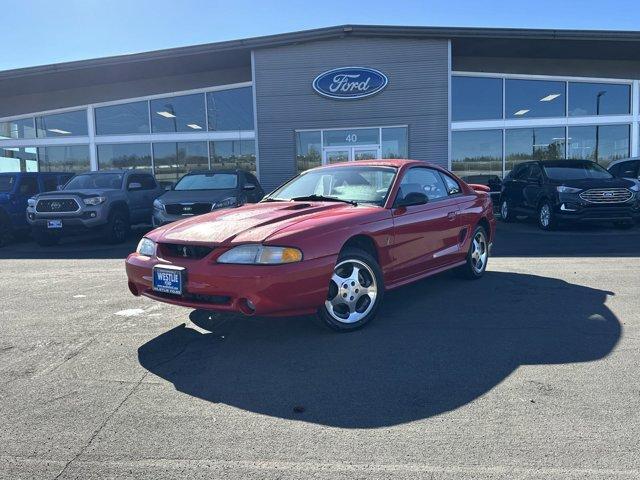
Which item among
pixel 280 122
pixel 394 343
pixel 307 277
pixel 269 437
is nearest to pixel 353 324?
pixel 394 343

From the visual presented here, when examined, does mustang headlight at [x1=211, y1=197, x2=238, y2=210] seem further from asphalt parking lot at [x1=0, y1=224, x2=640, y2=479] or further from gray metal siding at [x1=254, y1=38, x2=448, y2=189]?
gray metal siding at [x1=254, y1=38, x2=448, y2=189]

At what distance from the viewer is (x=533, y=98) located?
17547mm

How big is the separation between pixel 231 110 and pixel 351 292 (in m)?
14.8

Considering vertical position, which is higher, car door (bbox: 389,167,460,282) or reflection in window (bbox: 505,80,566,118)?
reflection in window (bbox: 505,80,566,118)

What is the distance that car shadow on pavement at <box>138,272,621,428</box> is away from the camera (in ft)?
10.9

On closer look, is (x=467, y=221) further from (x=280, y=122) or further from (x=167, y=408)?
(x=280, y=122)

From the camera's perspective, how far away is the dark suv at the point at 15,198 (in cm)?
1212

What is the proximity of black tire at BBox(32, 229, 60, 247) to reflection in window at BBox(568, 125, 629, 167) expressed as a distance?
15403 millimetres

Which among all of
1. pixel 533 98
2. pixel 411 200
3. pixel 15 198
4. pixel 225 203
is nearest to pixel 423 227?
pixel 411 200

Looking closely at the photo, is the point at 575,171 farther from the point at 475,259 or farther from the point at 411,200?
the point at 411,200

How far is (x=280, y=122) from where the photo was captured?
16.8 m

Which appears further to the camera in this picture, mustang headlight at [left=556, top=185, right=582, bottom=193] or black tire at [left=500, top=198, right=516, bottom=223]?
black tire at [left=500, top=198, right=516, bottom=223]

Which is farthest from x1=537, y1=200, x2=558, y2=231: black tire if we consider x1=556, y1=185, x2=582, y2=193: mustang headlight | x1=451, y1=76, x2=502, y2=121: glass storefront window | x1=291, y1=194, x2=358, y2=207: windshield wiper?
x1=291, y1=194, x2=358, y2=207: windshield wiper

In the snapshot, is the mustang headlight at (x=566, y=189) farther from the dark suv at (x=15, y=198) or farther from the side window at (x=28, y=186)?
the side window at (x=28, y=186)
